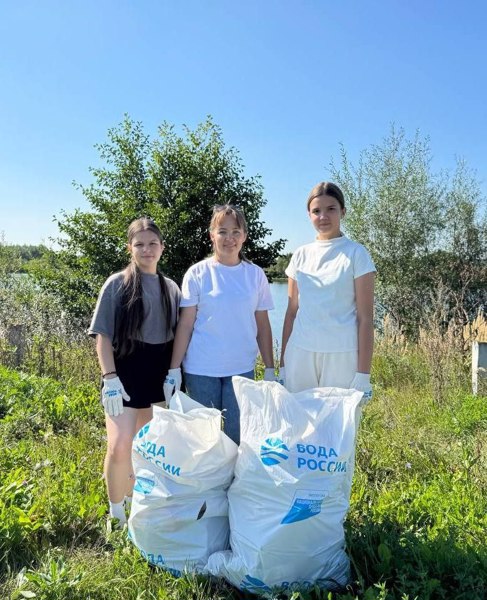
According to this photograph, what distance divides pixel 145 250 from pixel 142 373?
2.23ft

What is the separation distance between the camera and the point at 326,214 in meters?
2.65

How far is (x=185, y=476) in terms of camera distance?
2.10 meters

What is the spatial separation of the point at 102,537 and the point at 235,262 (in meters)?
1.61

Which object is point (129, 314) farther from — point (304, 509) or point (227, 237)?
point (304, 509)

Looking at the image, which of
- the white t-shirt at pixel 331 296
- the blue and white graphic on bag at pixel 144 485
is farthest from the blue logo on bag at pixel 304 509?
the white t-shirt at pixel 331 296

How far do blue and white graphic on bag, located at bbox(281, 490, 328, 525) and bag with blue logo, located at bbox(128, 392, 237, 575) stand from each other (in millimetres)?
360

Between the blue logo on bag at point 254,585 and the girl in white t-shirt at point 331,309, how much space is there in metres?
0.99

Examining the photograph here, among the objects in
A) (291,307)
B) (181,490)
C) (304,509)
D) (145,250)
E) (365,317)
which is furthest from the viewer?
(291,307)

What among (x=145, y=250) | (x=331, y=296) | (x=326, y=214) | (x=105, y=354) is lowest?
(x=105, y=354)

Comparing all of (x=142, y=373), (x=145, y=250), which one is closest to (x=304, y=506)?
(x=142, y=373)

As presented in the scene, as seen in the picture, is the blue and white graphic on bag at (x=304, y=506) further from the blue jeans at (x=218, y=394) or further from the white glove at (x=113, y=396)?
the white glove at (x=113, y=396)

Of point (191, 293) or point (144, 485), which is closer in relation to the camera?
point (144, 485)

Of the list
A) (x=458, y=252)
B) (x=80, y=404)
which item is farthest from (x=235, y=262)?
(x=458, y=252)

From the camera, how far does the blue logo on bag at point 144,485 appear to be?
2.14 m
